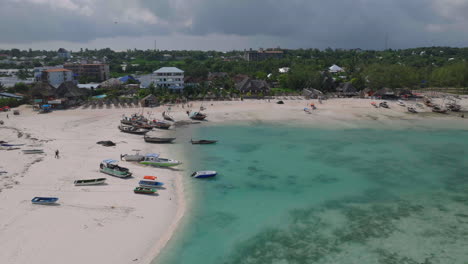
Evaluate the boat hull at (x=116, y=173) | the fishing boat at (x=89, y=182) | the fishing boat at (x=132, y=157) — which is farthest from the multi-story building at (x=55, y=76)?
the fishing boat at (x=89, y=182)

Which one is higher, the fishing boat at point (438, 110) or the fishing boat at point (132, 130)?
the fishing boat at point (438, 110)

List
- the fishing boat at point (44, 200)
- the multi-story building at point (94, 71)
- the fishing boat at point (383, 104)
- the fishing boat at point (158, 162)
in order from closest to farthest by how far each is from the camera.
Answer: the fishing boat at point (44, 200)
the fishing boat at point (158, 162)
the fishing boat at point (383, 104)
the multi-story building at point (94, 71)

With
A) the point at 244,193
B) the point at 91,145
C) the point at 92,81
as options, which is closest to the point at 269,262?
the point at 244,193

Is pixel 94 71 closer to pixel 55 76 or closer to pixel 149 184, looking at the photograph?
pixel 55 76

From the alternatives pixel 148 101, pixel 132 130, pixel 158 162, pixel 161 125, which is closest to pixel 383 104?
pixel 161 125

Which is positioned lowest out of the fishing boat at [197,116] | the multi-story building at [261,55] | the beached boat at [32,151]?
the beached boat at [32,151]

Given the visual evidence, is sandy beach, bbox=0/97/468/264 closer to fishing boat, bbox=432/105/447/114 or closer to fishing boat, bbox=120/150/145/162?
fishing boat, bbox=120/150/145/162

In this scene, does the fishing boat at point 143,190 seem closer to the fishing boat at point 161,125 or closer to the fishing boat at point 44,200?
the fishing boat at point 44,200

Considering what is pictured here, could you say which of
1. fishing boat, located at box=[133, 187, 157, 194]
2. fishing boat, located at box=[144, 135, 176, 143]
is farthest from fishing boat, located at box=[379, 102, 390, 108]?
fishing boat, located at box=[133, 187, 157, 194]
